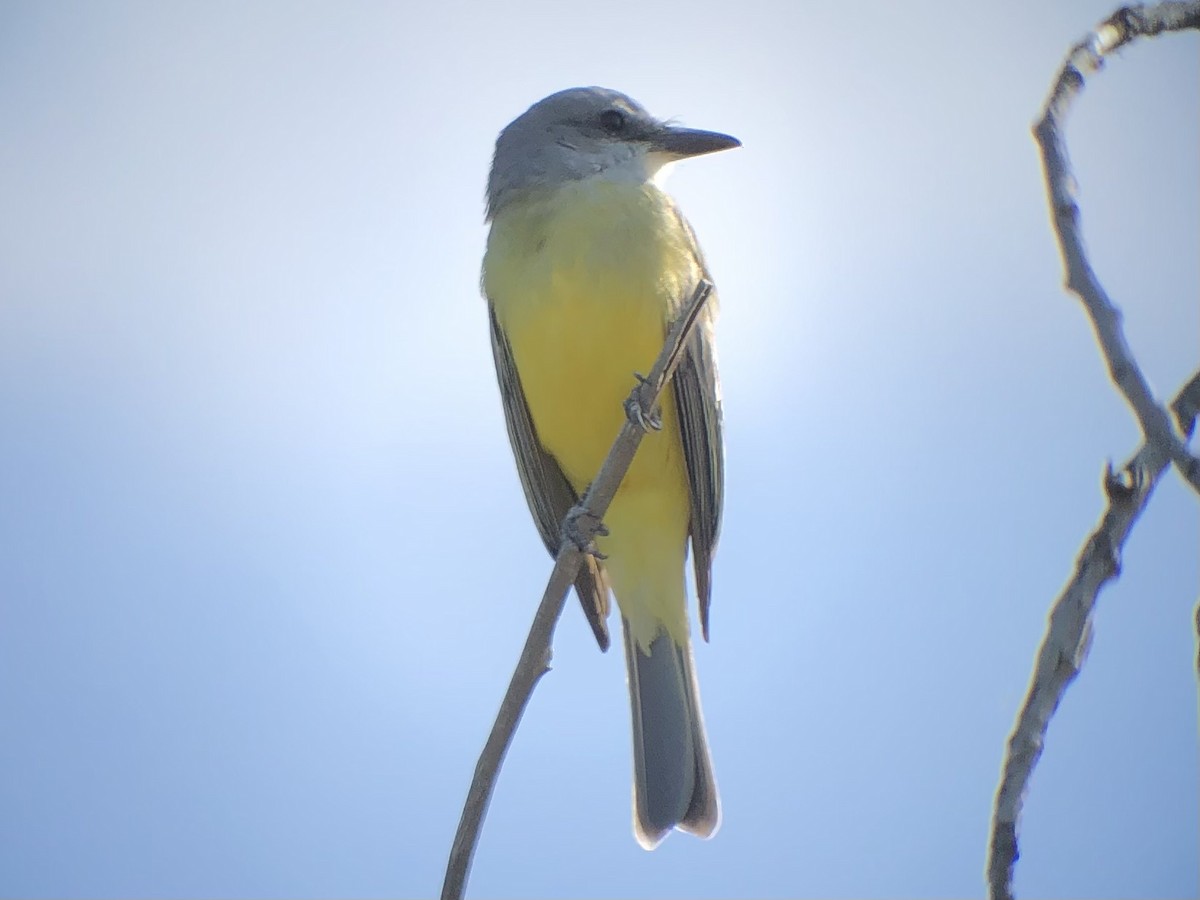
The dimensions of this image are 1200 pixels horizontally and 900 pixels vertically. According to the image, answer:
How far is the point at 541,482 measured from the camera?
16.2 feet

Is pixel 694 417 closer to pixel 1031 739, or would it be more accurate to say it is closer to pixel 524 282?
pixel 524 282

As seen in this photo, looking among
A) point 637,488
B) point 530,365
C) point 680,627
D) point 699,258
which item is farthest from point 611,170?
point 680,627

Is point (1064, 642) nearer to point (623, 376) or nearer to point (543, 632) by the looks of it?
point (543, 632)

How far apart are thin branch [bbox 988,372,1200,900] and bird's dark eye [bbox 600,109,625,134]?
3.76m

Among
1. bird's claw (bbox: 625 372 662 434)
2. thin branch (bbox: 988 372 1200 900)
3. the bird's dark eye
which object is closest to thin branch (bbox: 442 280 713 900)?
bird's claw (bbox: 625 372 662 434)

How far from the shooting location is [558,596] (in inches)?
118

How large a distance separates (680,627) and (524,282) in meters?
1.58

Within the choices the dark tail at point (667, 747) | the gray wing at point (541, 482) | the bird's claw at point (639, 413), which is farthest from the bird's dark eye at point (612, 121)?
the bird's claw at point (639, 413)

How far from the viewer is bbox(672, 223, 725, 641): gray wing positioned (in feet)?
15.0

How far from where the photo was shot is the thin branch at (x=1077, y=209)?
1748 millimetres

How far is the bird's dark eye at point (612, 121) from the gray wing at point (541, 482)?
41.0 inches

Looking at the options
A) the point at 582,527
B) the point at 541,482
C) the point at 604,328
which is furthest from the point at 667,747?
the point at 604,328

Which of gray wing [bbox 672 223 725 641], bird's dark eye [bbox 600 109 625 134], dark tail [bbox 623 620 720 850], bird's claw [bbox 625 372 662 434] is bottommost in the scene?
dark tail [bbox 623 620 720 850]

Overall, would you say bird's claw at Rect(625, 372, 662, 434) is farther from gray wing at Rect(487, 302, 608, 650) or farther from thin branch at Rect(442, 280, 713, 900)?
gray wing at Rect(487, 302, 608, 650)
